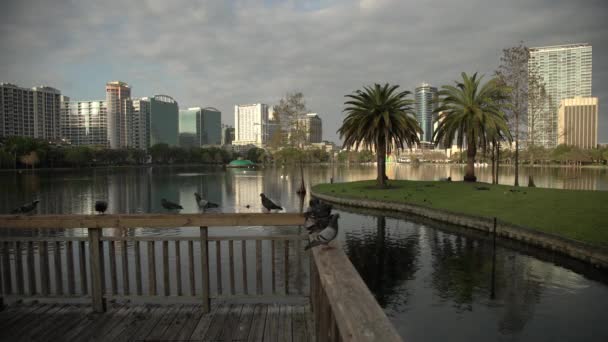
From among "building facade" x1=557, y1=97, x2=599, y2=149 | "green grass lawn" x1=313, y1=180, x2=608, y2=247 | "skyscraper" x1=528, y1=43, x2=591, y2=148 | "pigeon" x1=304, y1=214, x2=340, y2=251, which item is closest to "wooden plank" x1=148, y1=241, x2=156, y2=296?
"pigeon" x1=304, y1=214, x2=340, y2=251

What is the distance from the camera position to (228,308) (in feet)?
20.3

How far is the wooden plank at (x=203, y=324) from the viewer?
5.22m

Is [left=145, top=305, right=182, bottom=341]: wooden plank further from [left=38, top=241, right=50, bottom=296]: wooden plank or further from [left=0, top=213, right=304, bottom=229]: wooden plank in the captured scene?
[left=38, top=241, right=50, bottom=296]: wooden plank

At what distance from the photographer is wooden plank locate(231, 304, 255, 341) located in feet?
17.1

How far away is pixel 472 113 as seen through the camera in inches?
1420

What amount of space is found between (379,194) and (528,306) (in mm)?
22965

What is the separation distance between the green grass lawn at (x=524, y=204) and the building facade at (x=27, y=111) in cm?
19963

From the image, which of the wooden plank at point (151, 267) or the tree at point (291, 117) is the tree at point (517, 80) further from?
the wooden plank at point (151, 267)

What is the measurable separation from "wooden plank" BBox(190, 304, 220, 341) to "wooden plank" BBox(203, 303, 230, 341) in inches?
2.0

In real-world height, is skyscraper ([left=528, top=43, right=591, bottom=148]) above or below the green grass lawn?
above

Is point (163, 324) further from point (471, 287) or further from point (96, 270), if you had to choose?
point (471, 287)

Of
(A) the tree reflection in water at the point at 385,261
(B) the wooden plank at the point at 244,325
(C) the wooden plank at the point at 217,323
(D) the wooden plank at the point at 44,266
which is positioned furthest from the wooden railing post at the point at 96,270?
(A) the tree reflection in water at the point at 385,261

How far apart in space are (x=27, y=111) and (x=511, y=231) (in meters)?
231

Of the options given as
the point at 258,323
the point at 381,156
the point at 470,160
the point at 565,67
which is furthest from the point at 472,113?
the point at 565,67
